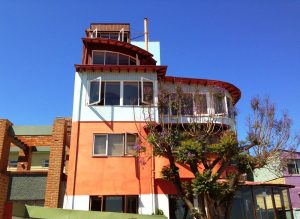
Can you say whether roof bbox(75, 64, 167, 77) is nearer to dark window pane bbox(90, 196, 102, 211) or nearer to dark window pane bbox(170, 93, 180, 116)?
dark window pane bbox(170, 93, 180, 116)

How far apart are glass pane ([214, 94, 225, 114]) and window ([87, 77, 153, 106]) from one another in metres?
4.17

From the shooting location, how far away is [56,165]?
1883 centimetres

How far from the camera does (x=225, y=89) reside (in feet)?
75.5

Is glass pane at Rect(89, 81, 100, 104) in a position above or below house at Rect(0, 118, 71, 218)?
above

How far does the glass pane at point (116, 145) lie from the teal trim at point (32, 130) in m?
4.22

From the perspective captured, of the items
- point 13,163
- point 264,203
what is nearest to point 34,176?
point 264,203

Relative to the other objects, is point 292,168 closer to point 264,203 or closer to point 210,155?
point 264,203

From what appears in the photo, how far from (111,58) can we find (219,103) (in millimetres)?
7813

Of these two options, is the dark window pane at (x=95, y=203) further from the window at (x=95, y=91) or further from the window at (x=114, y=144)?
the window at (x=95, y=91)

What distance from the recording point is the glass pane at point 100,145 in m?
19.3

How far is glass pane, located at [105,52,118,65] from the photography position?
2255 centimetres

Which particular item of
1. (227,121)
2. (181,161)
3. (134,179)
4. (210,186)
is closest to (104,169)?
(134,179)

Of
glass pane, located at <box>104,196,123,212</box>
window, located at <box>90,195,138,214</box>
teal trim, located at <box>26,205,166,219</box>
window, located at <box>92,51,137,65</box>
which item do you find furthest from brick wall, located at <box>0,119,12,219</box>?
teal trim, located at <box>26,205,166,219</box>

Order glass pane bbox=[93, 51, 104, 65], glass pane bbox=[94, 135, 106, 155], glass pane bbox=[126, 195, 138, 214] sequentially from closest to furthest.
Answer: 1. glass pane bbox=[126, 195, 138, 214]
2. glass pane bbox=[94, 135, 106, 155]
3. glass pane bbox=[93, 51, 104, 65]
